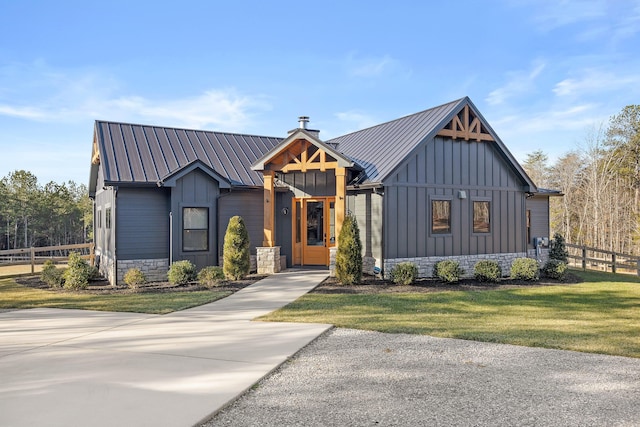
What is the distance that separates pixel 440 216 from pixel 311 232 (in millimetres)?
4340

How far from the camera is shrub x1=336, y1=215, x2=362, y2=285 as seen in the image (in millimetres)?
12289

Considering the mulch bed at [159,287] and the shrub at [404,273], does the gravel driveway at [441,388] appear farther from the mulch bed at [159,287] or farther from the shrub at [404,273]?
the mulch bed at [159,287]

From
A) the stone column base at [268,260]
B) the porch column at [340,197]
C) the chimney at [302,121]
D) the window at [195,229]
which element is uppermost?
the chimney at [302,121]

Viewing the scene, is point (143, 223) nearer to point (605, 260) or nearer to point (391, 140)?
point (391, 140)

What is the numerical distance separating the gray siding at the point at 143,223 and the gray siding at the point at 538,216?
46.9ft

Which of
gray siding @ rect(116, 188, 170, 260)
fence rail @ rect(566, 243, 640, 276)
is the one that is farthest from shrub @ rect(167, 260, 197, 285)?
fence rail @ rect(566, 243, 640, 276)

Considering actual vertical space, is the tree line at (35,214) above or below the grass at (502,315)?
above

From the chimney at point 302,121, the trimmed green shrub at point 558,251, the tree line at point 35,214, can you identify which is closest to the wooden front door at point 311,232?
the chimney at point 302,121

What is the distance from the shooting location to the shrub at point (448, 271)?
12914 mm

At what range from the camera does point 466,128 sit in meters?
14.5

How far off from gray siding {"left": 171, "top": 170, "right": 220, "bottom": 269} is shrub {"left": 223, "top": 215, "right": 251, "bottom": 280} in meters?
1.46

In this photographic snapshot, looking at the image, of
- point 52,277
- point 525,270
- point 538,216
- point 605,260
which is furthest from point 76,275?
point 605,260

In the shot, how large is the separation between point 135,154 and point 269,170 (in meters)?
4.48

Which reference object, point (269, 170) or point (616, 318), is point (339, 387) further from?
point (269, 170)
